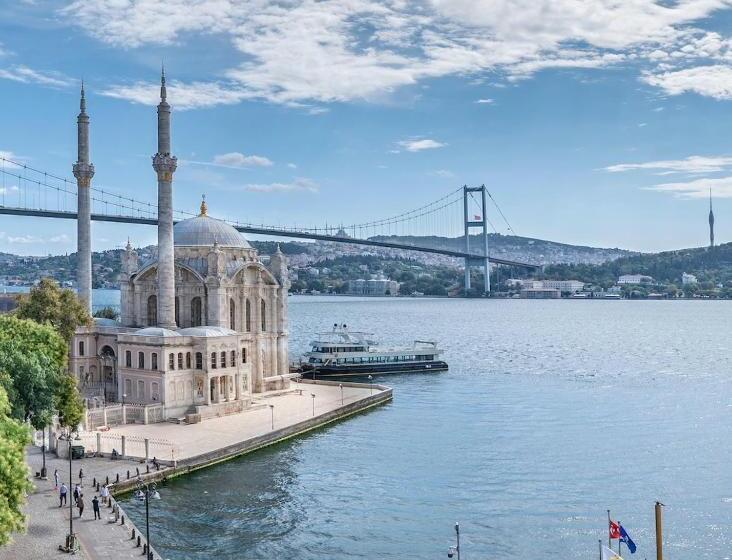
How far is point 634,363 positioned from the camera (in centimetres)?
6256

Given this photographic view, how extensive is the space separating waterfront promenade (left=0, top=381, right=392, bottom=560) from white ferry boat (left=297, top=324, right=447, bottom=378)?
8.02 meters

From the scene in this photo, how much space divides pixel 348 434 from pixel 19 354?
14403 millimetres

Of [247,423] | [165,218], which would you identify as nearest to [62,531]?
[247,423]

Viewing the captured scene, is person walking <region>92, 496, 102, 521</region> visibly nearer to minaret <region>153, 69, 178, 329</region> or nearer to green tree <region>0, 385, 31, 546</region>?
green tree <region>0, 385, 31, 546</region>

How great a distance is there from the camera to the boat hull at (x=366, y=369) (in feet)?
184

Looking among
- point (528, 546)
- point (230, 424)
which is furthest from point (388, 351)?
point (528, 546)

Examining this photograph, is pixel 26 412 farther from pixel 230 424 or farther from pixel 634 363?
pixel 634 363

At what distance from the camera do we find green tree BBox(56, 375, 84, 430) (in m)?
28.0

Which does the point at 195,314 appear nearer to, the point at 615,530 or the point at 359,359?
the point at 359,359

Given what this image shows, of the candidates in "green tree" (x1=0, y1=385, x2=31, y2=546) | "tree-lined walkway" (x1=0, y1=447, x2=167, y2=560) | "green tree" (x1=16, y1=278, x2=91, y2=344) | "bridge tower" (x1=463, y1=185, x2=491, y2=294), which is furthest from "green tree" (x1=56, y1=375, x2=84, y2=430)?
"bridge tower" (x1=463, y1=185, x2=491, y2=294)

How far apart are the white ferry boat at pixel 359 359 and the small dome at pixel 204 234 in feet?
46.1

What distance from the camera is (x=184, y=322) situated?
138 feet

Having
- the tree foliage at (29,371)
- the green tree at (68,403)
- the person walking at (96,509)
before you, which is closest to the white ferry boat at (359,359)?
the green tree at (68,403)

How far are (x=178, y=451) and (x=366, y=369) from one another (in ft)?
94.8
